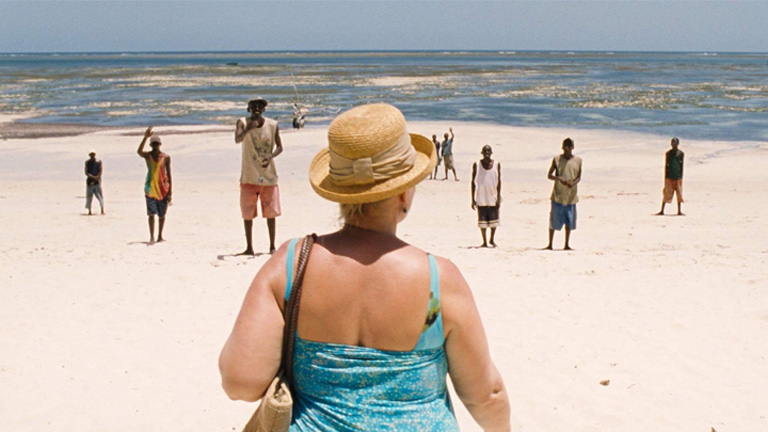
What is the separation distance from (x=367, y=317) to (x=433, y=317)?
147 millimetres

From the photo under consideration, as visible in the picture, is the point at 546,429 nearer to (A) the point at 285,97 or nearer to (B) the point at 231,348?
(B) the point at 231,348

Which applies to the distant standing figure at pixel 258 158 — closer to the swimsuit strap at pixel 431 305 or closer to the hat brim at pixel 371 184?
the hat brim at pixel 371 184

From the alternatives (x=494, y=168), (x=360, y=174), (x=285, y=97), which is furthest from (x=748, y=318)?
(x=285, y=97)

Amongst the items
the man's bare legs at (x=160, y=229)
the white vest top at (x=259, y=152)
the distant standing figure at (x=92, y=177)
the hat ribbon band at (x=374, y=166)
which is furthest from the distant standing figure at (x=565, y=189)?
the hat ribbon band at (x=374, y=166)

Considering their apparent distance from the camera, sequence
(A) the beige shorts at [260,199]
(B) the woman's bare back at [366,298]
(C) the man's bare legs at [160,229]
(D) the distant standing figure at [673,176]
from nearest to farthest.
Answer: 1. (B) the woman's bare back at [366,298]
2. (A) the beige shorts at [260,199]
3. (C) the man's bare legs at [160,229]
4. (D) the distant standing figure at [673,176]

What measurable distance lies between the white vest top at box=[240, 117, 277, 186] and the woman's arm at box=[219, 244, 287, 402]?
6785 mm

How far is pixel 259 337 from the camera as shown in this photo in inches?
74.6

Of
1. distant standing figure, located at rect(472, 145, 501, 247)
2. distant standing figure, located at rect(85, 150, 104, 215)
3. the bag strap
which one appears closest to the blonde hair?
the bag strap

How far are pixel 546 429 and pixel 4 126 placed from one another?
32110 millimetres

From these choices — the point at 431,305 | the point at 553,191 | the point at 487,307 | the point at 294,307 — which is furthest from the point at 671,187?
the point at 294,307

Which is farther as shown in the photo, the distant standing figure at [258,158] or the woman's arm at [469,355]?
the distant standing figure at [258,158]

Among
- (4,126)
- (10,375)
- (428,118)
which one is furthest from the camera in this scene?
(428,118)

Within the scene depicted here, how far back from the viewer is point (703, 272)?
28.5 ft

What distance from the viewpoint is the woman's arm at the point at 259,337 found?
1886 millimetres
